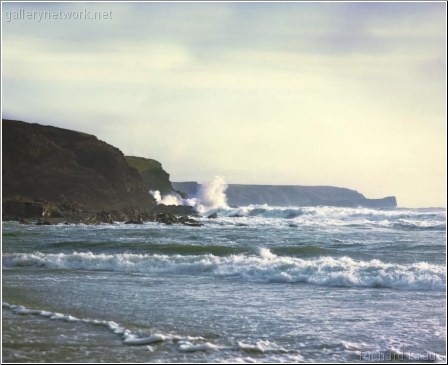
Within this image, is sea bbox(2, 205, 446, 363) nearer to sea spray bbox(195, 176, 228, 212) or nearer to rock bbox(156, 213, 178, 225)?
rock bbox(156, 213, 178, 225)

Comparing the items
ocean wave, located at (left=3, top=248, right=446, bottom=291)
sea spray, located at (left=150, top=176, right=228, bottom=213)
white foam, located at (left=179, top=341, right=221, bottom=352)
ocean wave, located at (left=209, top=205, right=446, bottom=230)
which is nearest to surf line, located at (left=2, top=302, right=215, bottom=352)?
white foam, located at (left=179, top=341, right=221, bottom=352)

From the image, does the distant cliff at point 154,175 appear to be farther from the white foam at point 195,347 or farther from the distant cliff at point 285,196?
the white foam at point 195,347

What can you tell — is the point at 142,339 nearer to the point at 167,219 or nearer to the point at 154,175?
the point at 167,219

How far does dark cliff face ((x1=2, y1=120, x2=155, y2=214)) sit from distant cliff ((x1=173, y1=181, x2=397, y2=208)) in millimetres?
14290

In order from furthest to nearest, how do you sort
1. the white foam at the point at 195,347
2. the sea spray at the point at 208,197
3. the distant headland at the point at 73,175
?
the sea spray at the point at 208,197, the distant headland at the point at 73,175, the white foam at the point at 195,347

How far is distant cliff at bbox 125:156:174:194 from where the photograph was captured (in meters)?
109

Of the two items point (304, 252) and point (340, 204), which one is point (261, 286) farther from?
point (340, 204)

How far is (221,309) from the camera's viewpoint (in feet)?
37.0

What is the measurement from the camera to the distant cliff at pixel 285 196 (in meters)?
97.8

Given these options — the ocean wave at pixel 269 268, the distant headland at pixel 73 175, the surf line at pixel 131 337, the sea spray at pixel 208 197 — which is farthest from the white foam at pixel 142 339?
the sea spray at pixel 208 197

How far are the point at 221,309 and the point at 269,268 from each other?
6702 mm

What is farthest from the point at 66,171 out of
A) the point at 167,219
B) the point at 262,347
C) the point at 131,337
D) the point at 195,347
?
the point at 262,347

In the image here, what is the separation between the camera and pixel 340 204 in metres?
119

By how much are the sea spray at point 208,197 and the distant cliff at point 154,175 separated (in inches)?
175
